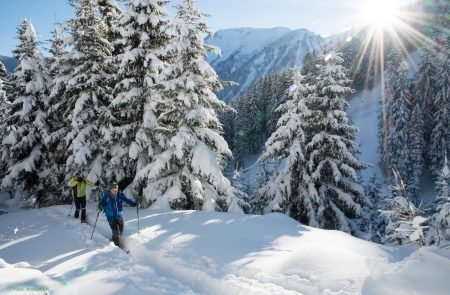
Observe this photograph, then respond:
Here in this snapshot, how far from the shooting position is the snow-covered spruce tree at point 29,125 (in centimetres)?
2314

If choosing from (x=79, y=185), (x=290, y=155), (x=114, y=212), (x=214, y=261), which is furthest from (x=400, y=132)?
(x=214, y=261)

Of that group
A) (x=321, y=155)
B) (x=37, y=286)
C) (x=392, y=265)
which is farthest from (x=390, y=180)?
(x=37, y=286)

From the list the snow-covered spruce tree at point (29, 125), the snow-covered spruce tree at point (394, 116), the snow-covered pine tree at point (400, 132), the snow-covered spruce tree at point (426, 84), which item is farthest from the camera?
the snow-covered spruce tree at point (426, 84)

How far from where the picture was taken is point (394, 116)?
175 ft

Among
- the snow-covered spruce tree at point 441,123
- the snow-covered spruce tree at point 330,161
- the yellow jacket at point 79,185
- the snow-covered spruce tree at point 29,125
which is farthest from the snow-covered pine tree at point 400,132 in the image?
the yellow jacket at point 79,185

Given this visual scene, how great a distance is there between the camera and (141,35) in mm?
17812

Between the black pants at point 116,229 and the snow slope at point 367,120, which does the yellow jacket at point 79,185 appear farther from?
the snow slope at point 367,120

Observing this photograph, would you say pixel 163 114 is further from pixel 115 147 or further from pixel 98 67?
pixel 98 67

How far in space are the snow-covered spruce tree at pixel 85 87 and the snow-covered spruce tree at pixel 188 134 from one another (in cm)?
418

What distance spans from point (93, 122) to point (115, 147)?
2564 mm

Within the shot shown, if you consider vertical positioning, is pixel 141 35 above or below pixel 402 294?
above

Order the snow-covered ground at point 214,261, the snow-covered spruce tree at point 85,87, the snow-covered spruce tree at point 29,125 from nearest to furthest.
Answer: the snow-covered ground at point 214,261
the snow-covered spruce tree at point 85,87
the snow-covered spruce tree at point 29,125

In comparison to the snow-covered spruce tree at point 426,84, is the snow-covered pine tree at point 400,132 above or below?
below

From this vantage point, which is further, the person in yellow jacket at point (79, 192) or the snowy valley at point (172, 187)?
the person in yellow jacket at point (79, 192)
